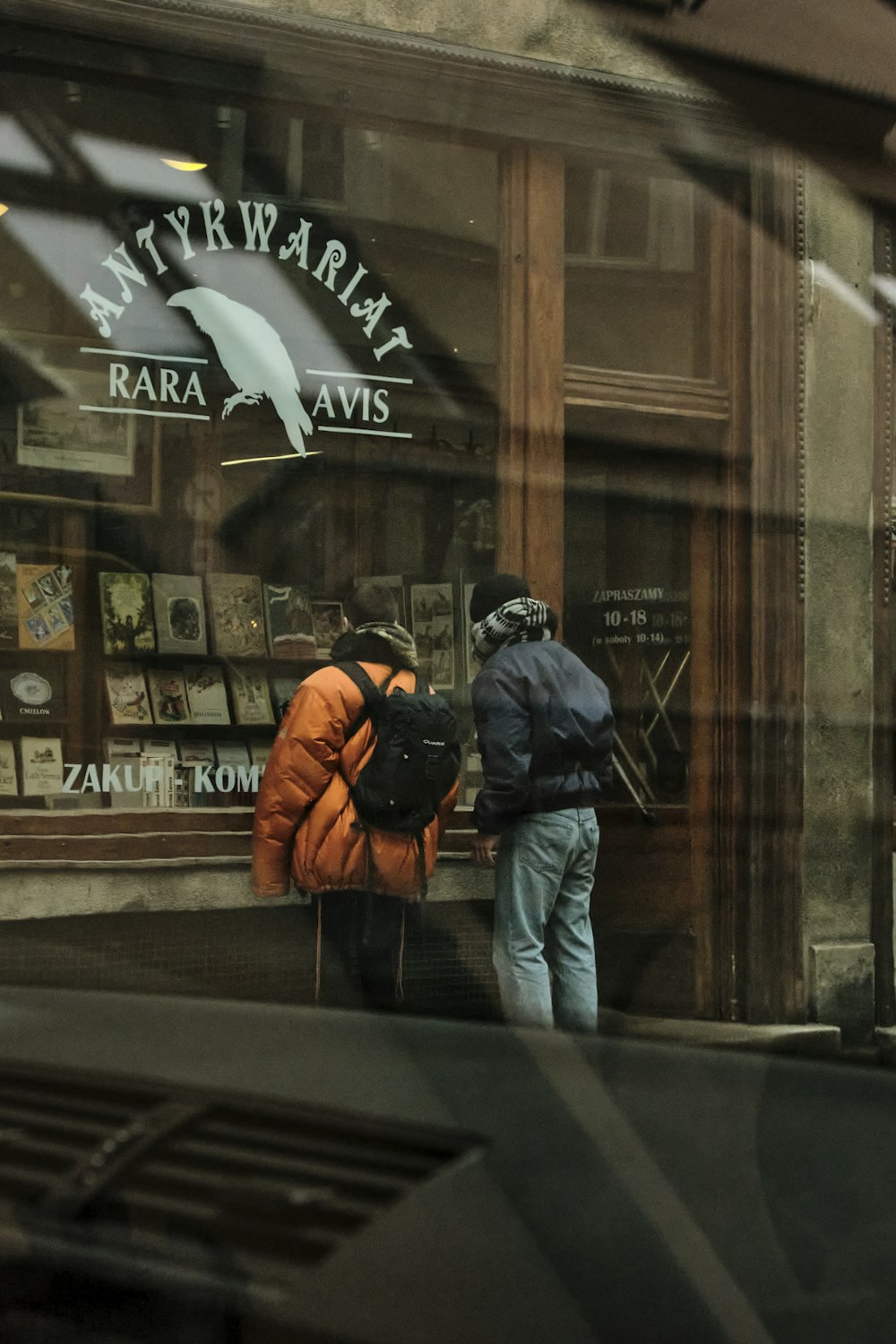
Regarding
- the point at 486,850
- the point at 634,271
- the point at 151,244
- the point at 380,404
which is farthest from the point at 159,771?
the point at 634,271

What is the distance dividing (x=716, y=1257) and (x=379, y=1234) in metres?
Answer: 0.25

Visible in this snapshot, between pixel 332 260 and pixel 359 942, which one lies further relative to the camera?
pixel 332 260

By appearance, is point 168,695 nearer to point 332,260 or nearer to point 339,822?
point 339,822

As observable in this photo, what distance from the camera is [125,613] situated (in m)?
5.31

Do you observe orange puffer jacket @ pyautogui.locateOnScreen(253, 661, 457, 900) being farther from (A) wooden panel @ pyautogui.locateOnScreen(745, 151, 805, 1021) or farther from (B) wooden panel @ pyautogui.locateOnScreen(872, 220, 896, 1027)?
(A) wooden panel @ pyautogui.locateOnScreen(745, 151, 805, 1021)

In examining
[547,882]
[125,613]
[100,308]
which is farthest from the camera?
[125,613]

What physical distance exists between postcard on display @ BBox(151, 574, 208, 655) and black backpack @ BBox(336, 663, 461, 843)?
37.9 inches

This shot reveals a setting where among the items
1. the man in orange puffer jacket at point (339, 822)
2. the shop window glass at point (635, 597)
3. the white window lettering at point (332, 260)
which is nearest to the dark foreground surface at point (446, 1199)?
the man in orange puffer jacket at point (339, 822)

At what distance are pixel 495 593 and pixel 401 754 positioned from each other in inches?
27.9

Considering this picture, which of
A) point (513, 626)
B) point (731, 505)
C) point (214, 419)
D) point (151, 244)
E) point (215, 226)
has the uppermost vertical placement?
point (215, 226)

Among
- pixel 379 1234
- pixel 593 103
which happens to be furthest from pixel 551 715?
pixel 379 1234

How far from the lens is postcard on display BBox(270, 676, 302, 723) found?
213 inches

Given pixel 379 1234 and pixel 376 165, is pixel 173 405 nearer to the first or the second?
pixel 376 165

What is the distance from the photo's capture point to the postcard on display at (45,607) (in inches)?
203
